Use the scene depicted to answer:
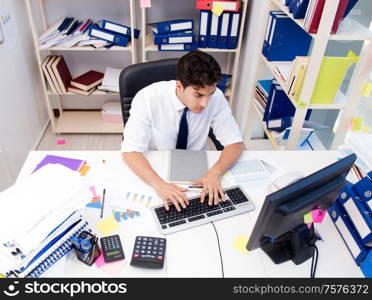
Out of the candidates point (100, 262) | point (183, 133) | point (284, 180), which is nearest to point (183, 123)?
point (183, 133)

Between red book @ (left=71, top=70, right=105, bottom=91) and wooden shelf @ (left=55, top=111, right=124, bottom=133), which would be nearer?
red book @ (left=71, top=70, right=105, bottom=91)

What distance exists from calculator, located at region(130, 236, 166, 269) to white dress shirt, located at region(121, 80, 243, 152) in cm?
50

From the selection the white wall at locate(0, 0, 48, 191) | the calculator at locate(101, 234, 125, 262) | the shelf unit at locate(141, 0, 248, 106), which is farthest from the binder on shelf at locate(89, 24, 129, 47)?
the calculator at locate(101, 234, 125, 262)

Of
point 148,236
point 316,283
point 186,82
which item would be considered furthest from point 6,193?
point 316,283

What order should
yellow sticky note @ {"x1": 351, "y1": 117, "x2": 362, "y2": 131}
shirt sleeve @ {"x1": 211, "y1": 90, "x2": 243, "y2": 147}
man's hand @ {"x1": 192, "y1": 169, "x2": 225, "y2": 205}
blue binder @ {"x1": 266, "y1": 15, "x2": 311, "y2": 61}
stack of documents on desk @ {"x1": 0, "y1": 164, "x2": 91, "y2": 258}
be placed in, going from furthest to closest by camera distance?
Answer: blue binder @ {"x1": 266, "y1": 15, "x2": 311, "y2": 61}, yellow sticky note @ {"x1": 351, "y1": 117, "x2": 362, "y2": 131}, shirt sleeve @ {"x1": 211, "y1": 90, "x2": 243, "y2": 147}, man's hand @ {"x1": 192, "y1": 169, "x2": 225, "y2": 205}, stack of documents on desk @ {"x1": 0, "y1": 164, "x2": 91, "y2": 258}

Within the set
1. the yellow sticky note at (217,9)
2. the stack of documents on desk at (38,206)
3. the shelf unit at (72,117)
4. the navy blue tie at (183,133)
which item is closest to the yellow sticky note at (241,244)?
the stack of documents on desk at (38,206)

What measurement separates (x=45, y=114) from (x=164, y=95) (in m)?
1.92

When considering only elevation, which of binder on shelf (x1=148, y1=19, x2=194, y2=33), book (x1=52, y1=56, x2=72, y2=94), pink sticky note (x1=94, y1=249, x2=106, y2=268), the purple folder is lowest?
book (x1=52, y1=56, x2=72, y2=94)

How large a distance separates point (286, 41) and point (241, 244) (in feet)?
5.16

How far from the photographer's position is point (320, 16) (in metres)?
1.69

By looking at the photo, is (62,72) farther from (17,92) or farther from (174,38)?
(174,38)

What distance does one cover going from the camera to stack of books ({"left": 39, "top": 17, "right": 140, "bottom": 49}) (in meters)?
2.60

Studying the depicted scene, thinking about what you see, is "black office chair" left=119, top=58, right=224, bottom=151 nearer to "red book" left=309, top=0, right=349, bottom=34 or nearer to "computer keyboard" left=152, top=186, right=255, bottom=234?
"computer keyboard" left=152, top=186, right=255, bottom=234

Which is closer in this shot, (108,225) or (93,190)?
(108,225)
